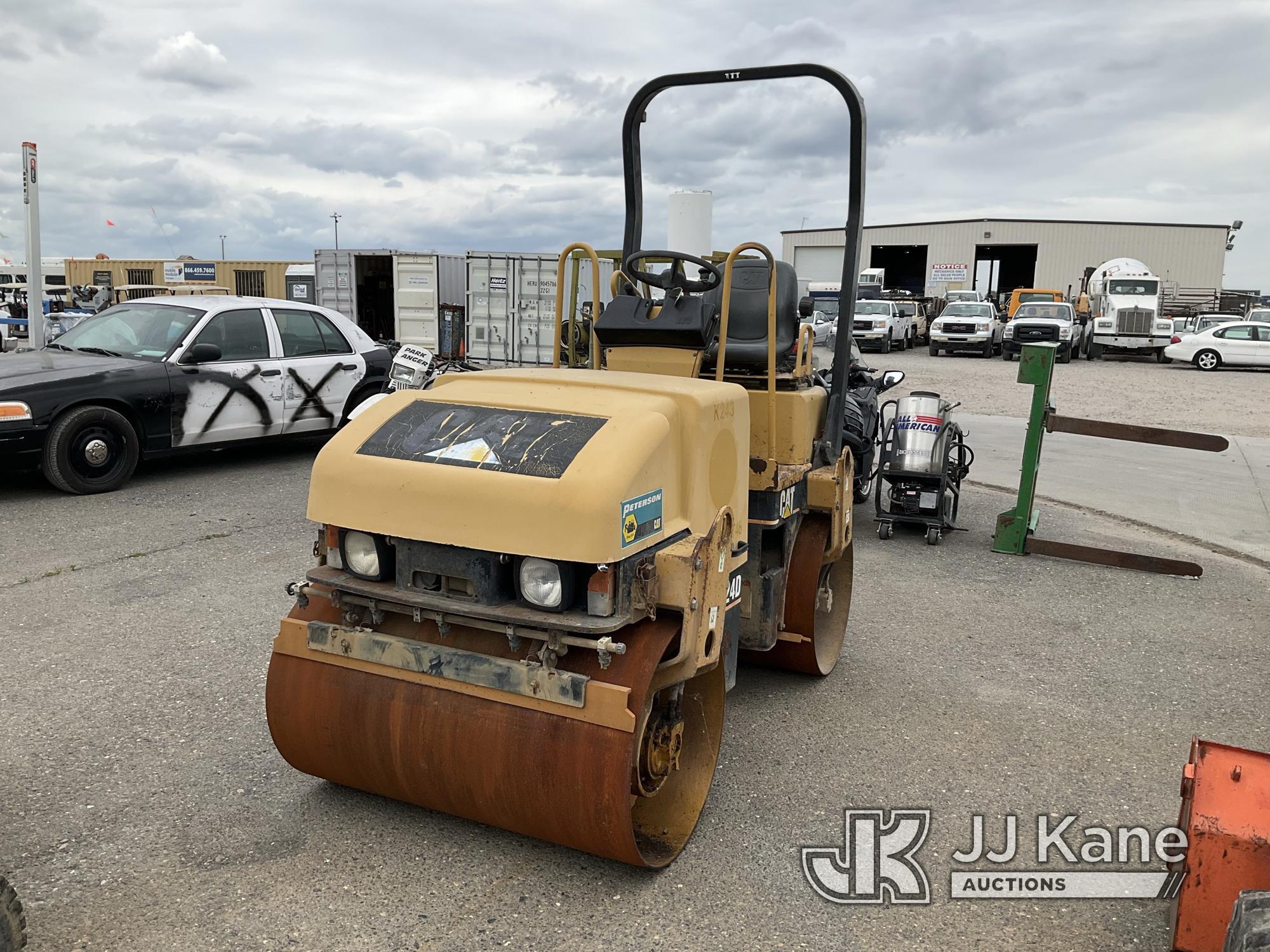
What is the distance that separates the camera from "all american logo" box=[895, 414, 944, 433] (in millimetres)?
8359

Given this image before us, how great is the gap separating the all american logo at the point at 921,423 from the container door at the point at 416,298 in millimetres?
13045

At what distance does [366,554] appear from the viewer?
10.8 feet

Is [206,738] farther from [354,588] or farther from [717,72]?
[717,72]

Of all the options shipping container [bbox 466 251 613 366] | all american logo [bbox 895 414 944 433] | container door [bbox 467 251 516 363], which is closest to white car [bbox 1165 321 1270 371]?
shipping container [bbox 466 251 613 366]

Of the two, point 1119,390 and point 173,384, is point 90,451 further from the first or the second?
point 1119,390

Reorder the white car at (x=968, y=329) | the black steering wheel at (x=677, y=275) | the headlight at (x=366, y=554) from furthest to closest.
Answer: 1. the white car at (x=968, y=329)
2. the black steering wheel at (x=677, y=275)
3. the headlight at (x=366, y=554)

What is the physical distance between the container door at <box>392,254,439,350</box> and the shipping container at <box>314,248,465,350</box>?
0.04 feet

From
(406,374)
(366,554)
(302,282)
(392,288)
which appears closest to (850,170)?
(366,554)

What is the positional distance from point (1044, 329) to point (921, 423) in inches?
952

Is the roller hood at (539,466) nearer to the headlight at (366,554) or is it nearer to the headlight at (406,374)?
the headlight at (366,554)

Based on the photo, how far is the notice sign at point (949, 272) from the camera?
184 ft

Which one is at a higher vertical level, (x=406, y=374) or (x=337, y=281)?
(x=337, y=281)

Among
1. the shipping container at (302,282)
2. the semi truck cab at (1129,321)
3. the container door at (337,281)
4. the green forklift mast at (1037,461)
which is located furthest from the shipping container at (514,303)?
the semi truck cab at (1129,321)

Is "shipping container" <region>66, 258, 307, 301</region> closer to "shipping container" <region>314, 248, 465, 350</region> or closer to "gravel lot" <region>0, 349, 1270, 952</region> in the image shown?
"shipping container" <region>314, 248, 465, 350</region>
